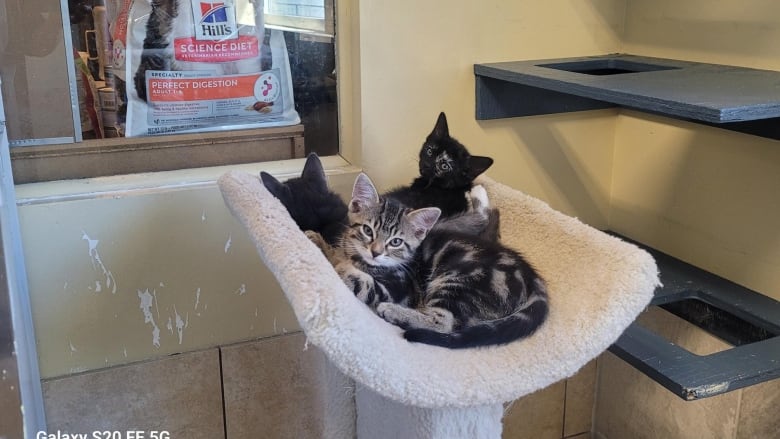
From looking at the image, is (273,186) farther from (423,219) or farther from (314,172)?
(423,219)

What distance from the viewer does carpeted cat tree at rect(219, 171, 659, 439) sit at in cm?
84

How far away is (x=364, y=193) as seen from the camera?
120cm

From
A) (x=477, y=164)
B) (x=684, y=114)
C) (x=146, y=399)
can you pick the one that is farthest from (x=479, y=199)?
(x=146, y=399)

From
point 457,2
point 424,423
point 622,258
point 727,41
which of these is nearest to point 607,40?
point 727,41

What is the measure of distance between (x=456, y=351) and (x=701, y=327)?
78cm

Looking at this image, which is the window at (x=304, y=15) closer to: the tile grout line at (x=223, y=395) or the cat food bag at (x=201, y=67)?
the cat food bag at (x=201, y=67)

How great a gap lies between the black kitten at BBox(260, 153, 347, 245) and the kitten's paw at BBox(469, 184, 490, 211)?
240 mm

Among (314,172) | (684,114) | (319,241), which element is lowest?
(319,241)

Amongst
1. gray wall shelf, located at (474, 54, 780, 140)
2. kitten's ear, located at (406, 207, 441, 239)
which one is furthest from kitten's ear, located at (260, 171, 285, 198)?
gray wall shelf, located at (474, 54, 780, 140)

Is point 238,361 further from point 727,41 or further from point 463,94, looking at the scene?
point 727,41

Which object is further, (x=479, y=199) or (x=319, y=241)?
(x=479, y=199)

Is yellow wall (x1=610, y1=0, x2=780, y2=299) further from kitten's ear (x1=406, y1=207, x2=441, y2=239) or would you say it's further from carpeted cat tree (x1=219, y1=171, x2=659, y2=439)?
kitten's ear (x1=406, y1=207, x2=441, y2=239)

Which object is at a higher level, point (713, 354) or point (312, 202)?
point (312, 202)

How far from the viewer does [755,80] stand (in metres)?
1.20
